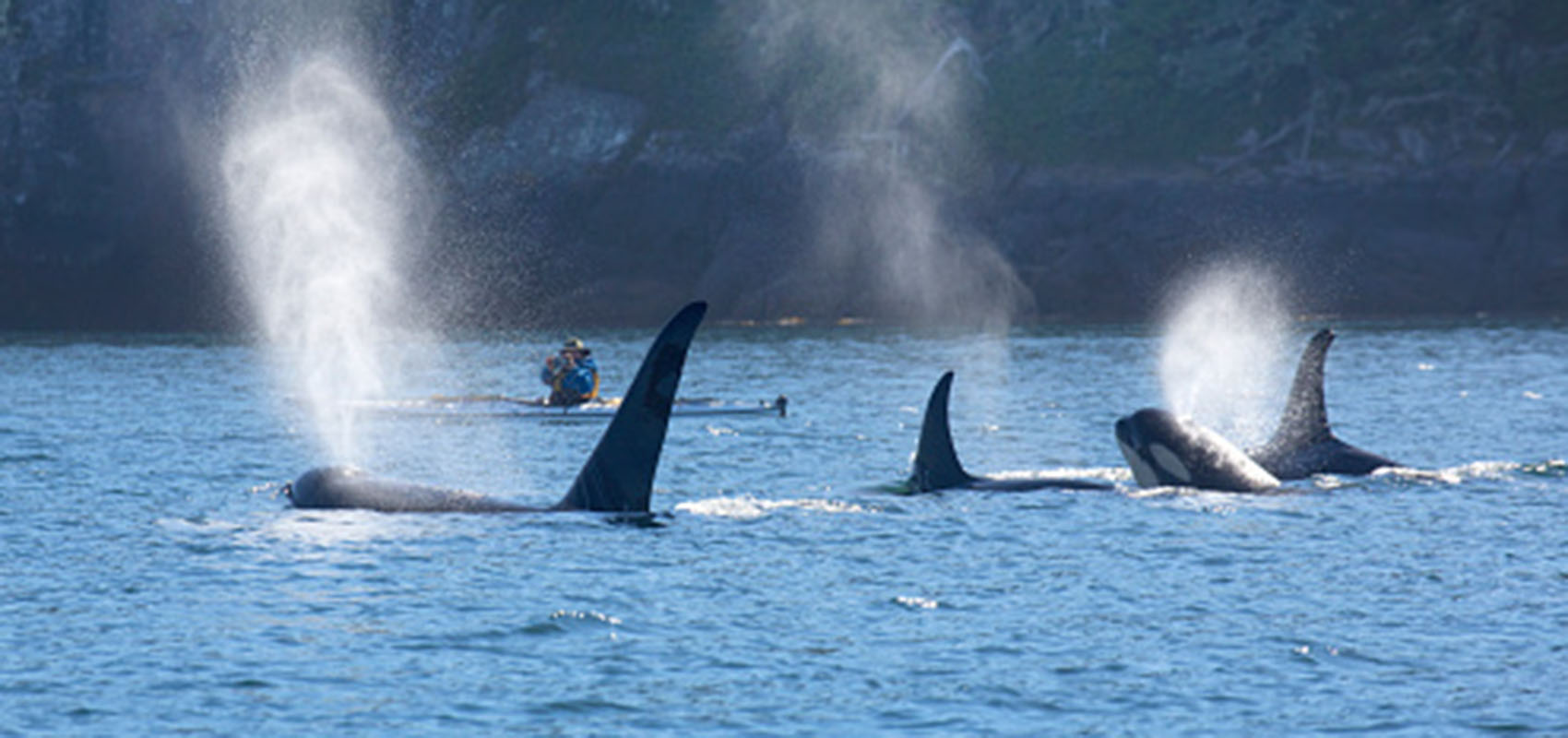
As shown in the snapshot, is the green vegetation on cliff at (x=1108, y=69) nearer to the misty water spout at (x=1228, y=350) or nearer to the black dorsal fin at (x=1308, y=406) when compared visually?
the misty water spout at (x=1228, y=350)

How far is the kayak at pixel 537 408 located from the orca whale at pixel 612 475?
1736cm

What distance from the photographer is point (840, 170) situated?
101 m

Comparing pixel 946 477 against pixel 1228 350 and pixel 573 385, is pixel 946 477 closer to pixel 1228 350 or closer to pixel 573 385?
pixel 573 385

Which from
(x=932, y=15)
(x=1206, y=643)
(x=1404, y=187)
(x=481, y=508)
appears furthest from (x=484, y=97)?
(x=1206, y=643)

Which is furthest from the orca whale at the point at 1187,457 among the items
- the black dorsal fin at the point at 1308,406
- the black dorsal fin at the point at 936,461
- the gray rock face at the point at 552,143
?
the gray rock face at the point at 552,143

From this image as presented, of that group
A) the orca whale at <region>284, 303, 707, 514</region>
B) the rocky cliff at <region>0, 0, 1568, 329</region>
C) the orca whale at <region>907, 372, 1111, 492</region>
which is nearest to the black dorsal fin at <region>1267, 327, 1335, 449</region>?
the orca whale at <region>907, 372, 1111, 492</region>

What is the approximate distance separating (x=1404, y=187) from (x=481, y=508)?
81.0 m

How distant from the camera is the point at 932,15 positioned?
366 ft

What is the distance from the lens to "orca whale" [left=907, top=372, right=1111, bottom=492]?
24.1 metres

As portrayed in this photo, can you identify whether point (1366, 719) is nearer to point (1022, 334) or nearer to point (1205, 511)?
point (1205, 511)

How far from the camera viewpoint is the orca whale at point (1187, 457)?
78.4ft

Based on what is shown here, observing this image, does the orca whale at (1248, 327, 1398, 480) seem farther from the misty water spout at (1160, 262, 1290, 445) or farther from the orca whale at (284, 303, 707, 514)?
the orca whale at (284, 303, 707, 514)

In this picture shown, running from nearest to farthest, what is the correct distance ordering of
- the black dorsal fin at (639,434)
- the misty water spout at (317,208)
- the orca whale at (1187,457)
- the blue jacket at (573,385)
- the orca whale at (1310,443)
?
the black dorsal fin at (639,434)
the orca whale at (1187,457)
the orca whale at (1310,443)
the blue jacket at (573,385)
the misty water spout at (317,208)

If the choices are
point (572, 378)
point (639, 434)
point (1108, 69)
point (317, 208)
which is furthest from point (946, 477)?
point (317, 208)
